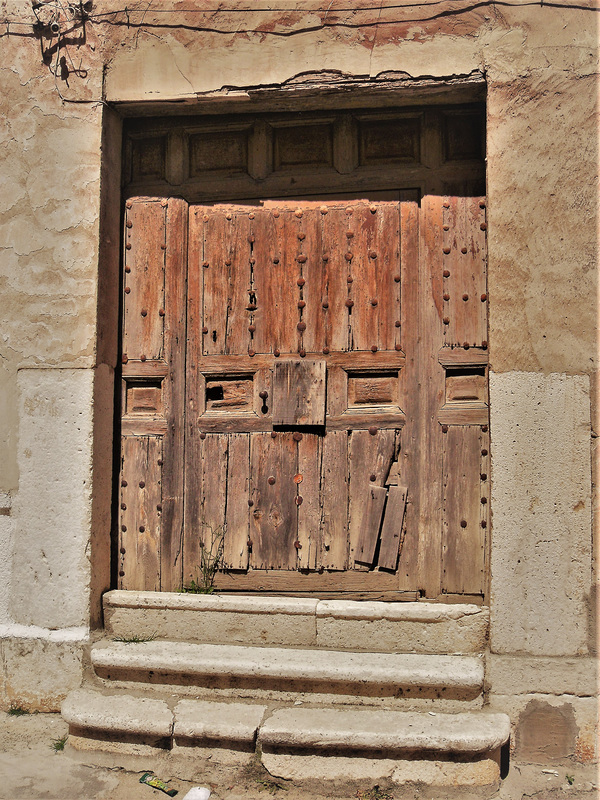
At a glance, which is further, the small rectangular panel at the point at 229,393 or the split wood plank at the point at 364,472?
the small rectangular panel at the point at 229,393

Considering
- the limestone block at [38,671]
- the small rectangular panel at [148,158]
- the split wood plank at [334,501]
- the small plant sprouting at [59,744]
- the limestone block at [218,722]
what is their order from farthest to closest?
the small rectangular panel at [148,158] < the split wood plank at [334,501] < the limestone block at [38,671] < the small plant sprouting at [59,744] < the limestone block at [218,722]

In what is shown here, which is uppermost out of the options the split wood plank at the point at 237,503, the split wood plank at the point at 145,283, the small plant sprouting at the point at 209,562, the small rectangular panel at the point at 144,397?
the split wood plank at the point at 145,283

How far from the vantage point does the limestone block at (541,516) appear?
2.64 meters

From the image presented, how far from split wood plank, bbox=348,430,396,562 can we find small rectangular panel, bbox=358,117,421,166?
1.38m

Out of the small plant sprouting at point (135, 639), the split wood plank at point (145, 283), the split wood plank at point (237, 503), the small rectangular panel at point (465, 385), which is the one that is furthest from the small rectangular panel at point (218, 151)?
the small plant sprouting at point (135, 639)

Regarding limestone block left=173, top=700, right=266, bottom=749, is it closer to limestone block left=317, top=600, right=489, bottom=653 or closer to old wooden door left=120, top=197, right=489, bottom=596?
limestone block left=317, top=600, right=489, bottom=653

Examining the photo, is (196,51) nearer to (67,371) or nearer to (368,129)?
(368,129)

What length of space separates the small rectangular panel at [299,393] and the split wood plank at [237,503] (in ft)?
0.77

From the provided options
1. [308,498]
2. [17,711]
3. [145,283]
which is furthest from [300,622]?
[145,283]

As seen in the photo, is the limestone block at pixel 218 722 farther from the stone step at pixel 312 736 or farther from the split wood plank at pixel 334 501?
the split wood plank at pixel 334 501

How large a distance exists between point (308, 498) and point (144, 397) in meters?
1.00

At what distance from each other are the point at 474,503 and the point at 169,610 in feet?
5.08

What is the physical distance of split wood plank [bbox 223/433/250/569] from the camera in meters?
3.11

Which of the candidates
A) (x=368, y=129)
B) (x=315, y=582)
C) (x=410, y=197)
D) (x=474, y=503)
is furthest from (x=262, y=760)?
(x=368, y=129)
